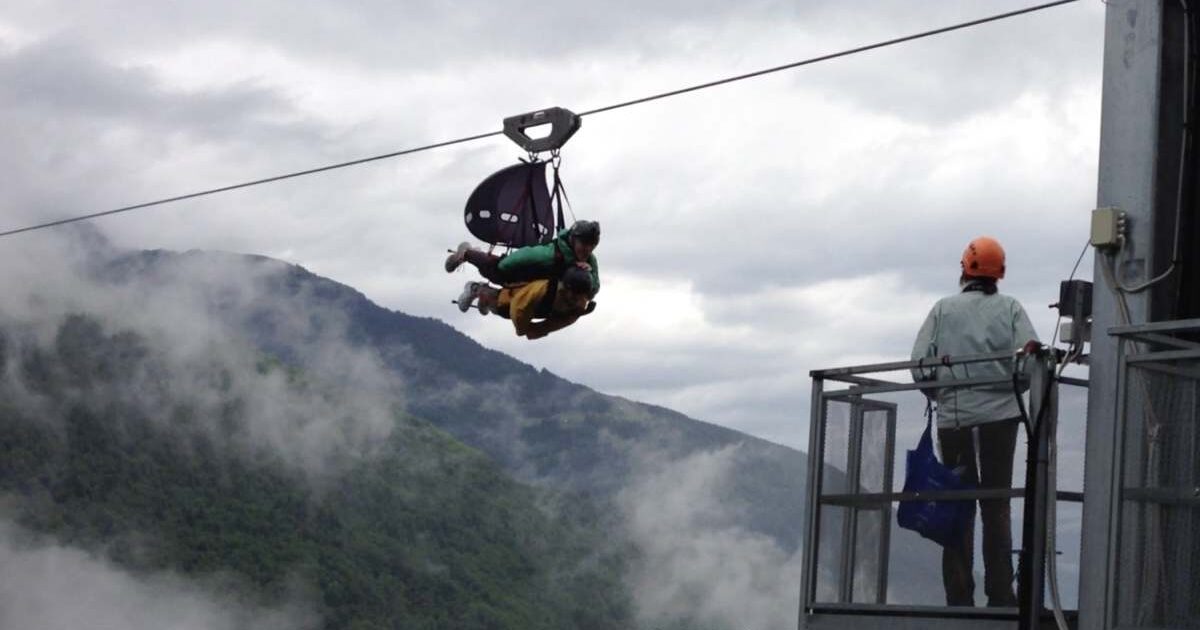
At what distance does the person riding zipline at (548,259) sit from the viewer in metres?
10.3

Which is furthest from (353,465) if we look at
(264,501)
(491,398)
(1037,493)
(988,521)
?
(1037,493)

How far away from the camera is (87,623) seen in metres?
77.7

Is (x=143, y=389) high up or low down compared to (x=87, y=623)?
up

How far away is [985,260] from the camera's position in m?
7.98

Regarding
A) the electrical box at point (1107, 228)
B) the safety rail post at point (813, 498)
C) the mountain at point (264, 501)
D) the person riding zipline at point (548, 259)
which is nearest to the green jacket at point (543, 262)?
the person riding zipline at point (548, 259)

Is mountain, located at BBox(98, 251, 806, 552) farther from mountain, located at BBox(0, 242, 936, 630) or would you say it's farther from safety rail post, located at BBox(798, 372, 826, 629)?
safety rail post, located at BBox(798, 372, 826, 629)

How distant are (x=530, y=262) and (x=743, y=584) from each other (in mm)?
94467

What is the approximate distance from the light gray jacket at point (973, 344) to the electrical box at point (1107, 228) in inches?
19.6

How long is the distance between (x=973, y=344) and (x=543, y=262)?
337 cm

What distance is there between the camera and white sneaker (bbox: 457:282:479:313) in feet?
35.0

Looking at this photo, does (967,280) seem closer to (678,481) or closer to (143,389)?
(143,389)

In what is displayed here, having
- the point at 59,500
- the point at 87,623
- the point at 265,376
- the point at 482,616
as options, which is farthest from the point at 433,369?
the point at 87,623

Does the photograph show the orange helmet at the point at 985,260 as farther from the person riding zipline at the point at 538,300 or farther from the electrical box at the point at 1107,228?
the person riding zipline at the point at 538,300

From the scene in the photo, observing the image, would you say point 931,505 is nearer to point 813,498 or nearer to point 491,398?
point 813,498
